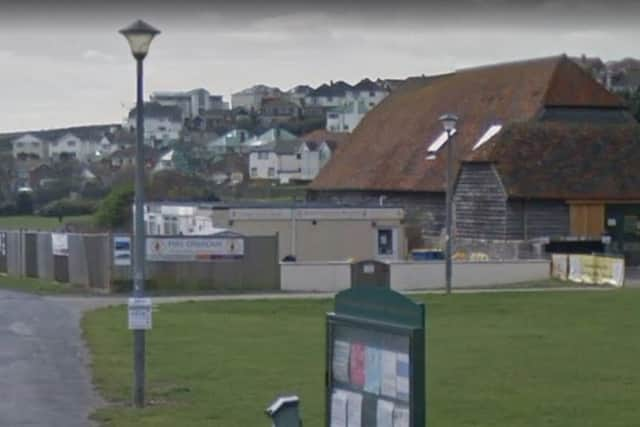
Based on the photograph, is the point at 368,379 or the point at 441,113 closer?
the point at 368,379

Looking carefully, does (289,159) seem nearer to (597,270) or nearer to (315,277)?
(597,270)

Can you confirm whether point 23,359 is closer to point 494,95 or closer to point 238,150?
point 494,95

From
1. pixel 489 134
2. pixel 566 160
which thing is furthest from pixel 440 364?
pixel 489 134

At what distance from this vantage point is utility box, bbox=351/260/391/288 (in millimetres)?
51625

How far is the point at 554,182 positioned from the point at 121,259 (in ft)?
76.2

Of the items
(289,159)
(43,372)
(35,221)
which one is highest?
(289,159)

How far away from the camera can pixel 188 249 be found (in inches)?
2087

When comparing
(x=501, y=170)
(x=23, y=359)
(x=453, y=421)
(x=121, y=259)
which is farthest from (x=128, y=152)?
(x=453, y=421)

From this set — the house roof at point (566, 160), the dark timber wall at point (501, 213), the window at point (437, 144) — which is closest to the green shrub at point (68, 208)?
the window at point (437, 144)

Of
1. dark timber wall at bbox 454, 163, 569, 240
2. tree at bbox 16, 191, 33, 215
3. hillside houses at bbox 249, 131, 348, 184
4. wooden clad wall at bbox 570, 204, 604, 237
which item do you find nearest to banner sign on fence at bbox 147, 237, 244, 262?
dark timber wall at bbox 454, 163, 569, 240

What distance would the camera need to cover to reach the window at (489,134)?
7031 centimetres

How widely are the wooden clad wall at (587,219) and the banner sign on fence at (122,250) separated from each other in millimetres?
22643

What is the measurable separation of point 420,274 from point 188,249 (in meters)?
8.28

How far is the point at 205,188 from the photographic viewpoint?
101375 mm
